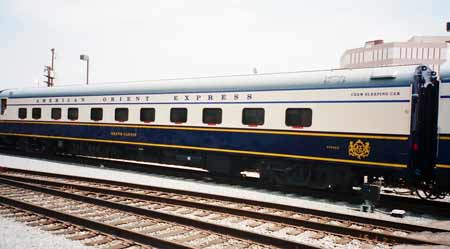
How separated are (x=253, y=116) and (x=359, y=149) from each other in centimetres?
367

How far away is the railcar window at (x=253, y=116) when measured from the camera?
12784mm

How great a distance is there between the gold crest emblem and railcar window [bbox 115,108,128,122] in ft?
32.2

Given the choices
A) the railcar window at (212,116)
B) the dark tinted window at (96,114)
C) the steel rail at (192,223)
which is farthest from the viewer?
the dark tinted window at (96,114)

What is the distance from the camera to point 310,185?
1197 centimetres

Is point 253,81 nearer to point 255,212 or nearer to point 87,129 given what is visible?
point 255,212

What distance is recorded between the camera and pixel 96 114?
714 inches

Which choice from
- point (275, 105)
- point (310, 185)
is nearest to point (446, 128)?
point (310, 185)

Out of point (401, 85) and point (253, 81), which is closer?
point (401, 85)

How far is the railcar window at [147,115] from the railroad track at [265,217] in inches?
157

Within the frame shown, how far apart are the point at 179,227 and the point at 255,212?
1920 mm

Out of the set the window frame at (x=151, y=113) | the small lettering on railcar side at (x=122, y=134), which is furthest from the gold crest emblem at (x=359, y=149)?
the small lettering on railcar side at (x=122, y=134)

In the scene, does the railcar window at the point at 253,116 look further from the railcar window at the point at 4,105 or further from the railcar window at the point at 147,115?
the railcar window at the point at 4,105

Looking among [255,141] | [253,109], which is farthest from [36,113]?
[255,141]

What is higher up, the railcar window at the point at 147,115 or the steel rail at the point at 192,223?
the railcar window at the point at 147,115
